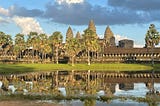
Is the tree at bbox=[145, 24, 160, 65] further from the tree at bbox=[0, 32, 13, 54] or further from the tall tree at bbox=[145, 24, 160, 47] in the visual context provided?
the tree at bbox=[0, 32, 13, 54]

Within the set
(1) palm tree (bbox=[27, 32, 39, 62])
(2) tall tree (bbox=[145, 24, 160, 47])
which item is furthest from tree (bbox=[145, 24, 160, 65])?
(1) palm tree (bbox=[27, 32, 39, 62])

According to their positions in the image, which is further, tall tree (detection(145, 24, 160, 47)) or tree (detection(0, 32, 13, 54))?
tree (detection(0, 32, 13, 54))

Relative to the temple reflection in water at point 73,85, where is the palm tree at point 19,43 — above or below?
above

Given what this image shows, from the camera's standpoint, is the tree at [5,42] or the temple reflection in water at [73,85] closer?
the temple reflection in water at [73,85]

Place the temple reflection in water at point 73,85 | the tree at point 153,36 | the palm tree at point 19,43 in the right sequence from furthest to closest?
the palm tree at point 19,43 < the tree at point 153,36 < the temple reflection in water at point 73,85

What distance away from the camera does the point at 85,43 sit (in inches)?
5271

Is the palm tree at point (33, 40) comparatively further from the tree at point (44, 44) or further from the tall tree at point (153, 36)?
the tall tree at point (153, 36)

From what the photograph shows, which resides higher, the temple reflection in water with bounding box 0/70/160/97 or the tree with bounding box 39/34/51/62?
the tree with bounding box 39/34/51/62

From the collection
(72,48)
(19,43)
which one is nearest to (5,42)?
(19,43)

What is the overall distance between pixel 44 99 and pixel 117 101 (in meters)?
7.18

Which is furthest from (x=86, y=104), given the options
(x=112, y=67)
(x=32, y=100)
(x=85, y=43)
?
(x=85, y=43)

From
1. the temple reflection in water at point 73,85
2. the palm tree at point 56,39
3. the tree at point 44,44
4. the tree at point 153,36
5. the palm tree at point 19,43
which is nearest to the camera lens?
the temple reflection in water at point 73,85

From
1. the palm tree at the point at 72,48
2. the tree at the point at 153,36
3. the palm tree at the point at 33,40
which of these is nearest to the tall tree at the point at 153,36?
the tree at the point at 153,36

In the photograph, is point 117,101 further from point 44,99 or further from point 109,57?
point 109,57
